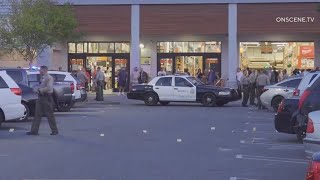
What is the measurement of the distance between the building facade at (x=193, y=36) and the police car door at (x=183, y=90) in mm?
9261

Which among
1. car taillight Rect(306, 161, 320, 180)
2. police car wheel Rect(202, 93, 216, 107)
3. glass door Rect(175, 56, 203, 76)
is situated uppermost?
glass door Rect(175, 56, 203, 76)

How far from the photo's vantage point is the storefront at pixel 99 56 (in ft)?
135

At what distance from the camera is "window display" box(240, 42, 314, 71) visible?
40.1 metres

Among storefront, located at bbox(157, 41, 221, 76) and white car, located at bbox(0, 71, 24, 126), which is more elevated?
storefront, located at bbox(157, 41, 221, 76)

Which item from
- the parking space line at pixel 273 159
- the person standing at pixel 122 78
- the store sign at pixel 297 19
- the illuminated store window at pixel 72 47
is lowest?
the parking space line at pixel 273 159

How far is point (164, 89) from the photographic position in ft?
95.5

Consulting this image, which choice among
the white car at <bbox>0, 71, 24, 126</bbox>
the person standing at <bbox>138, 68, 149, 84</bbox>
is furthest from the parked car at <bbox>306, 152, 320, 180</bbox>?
the person standing at <bbox>138, 68, 149, 84</bbox>

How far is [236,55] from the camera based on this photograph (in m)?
38.3

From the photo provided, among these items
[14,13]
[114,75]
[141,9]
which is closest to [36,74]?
[14,13]

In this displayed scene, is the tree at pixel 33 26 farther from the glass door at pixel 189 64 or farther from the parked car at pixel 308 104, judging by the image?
the parked car at pixel 308 104

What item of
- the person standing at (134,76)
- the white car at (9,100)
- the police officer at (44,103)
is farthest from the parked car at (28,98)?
the person standing at (134,76)

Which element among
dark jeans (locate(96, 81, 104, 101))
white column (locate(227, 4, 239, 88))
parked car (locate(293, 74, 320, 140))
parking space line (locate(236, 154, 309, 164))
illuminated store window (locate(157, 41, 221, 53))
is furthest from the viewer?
illuminated store window (locate(157, 41, 221, 53))

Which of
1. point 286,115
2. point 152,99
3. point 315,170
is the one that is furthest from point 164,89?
point 315,170

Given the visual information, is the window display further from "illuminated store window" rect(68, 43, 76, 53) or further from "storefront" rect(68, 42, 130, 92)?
"illuminated store window" rect(68, 43, 76, 53)
